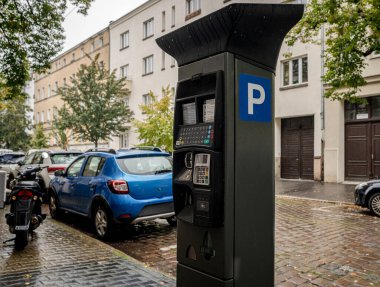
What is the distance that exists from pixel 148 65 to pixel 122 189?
24685 mm

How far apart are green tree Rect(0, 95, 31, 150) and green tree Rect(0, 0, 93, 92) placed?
114ft

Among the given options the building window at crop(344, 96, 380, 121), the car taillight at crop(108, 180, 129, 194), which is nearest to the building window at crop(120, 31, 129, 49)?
the building window at crop(344, 96, 380, 121)

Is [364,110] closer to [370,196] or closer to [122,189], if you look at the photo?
[370,196]

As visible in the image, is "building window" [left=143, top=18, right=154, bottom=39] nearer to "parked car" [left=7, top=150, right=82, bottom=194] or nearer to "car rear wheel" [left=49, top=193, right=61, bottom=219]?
"parked car" [left=7, top=150, right=82, bottom=194]

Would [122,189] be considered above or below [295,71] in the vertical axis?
below

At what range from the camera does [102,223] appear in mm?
7316

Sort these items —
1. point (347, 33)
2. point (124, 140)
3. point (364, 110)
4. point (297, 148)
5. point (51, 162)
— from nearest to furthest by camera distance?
1. point (347, 33)
2. point (51, 162)
3. point (364, 110)
4. point (297, 148)
5. point (124, 140)

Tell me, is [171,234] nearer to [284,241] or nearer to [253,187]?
[284,241]

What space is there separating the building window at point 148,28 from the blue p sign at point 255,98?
28.4 metres

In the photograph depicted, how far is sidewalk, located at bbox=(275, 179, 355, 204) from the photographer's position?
12808mm

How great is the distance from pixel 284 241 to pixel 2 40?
11.6 m

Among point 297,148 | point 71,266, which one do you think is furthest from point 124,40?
point 71,266

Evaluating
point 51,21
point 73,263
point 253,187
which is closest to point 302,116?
point 51,21

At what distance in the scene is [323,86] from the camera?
59.0 feet
